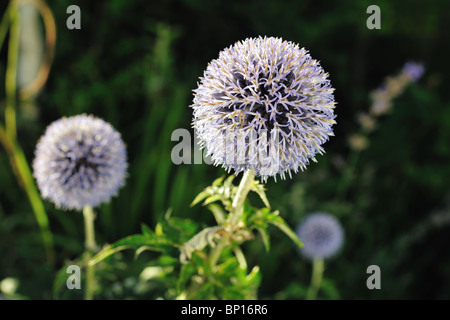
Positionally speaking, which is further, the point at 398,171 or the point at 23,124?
the point at 398,171

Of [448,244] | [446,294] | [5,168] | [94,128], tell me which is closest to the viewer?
[94,128]

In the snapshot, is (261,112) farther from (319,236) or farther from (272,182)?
(272,182)

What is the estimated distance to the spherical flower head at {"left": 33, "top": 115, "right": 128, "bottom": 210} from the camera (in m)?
1.56

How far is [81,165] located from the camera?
5.21ft

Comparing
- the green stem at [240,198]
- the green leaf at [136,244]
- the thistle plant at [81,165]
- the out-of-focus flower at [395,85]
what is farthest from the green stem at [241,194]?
the out-of-focus flower at [395,85]

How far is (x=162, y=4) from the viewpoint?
376cm

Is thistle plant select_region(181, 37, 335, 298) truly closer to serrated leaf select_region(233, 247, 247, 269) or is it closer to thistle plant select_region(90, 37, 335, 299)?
thistle plant select_region(90, 37, 335, 299)

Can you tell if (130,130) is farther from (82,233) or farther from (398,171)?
(398,171)

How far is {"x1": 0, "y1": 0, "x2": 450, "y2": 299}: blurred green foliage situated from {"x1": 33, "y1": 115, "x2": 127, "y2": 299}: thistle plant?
0.44 m

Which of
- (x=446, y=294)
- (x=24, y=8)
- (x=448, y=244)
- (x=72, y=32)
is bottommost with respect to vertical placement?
(x=446, y=294)

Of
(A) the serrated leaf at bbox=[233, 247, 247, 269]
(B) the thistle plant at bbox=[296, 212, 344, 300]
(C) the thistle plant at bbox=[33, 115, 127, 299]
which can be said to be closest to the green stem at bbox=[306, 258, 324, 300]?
(B) the thistle plant at bbox=[296, 212, 344, 300]

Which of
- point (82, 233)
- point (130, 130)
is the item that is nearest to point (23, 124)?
point (130, 130)

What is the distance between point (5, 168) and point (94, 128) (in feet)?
6.03

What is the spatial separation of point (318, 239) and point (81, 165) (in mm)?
1429
